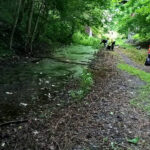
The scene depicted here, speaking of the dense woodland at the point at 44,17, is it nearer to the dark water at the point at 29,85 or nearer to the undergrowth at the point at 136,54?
the undergrowth at the point at 136,54

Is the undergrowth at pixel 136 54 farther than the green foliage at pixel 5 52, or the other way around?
the undergrowth at pixel 136 54

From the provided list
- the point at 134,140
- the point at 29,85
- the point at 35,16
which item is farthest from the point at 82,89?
the point at 35,16

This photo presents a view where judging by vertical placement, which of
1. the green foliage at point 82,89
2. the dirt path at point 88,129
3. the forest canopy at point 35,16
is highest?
the forest canopy at point 35,16

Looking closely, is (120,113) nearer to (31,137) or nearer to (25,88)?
(31,137)

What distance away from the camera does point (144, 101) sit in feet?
17.4

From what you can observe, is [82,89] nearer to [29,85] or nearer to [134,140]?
[29,85]

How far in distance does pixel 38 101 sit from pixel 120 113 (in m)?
2.00

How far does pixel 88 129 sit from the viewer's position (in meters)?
3.76

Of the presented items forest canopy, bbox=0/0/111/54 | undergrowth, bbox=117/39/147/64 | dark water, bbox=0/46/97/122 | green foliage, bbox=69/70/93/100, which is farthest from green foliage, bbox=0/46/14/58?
undergrowth, bbox=117/39/147/64

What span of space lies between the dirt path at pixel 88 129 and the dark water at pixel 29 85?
0.70 meters

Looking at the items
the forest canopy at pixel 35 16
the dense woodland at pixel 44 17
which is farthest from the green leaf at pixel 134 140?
the forest canopy at pixel 35 16

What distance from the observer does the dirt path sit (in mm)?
3270

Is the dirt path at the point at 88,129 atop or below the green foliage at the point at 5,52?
below

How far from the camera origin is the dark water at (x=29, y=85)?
4617 mm
